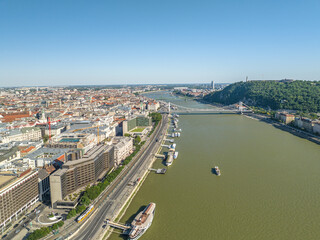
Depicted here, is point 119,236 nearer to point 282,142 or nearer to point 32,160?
point 32,160

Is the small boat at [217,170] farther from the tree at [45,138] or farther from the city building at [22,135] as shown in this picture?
the city building at [22,135]

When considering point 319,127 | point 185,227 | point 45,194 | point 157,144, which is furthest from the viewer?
point 319,127

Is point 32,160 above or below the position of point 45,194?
above

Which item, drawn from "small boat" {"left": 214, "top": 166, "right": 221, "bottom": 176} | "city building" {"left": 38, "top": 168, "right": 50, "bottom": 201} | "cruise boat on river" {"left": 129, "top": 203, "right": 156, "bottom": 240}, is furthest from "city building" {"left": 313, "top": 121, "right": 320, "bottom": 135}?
"city building" {"left": 38, "top": 168, "right": 50, "bottom": 201}

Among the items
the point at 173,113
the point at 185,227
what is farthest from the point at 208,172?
the point at 173,113

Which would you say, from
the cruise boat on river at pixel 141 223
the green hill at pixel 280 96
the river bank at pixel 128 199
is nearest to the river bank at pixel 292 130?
the green hill at pixel 280 96

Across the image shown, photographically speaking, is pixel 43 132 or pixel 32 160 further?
pixel 43 132

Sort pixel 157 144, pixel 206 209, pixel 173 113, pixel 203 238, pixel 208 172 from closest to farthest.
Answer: pixel 203 238 → pixel 206 209 → pixel 208 172 → pixel 157 144 → pixel 173 113
